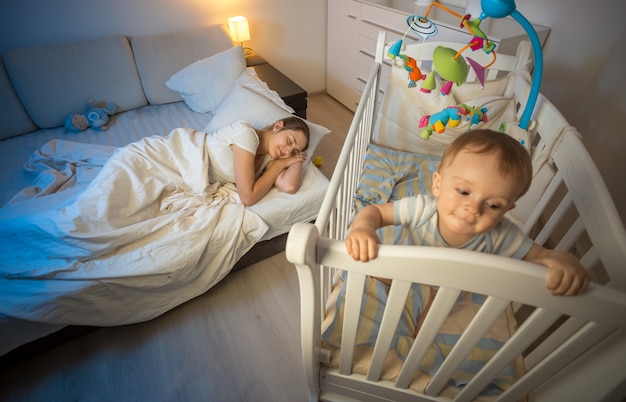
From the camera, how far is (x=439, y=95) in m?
1.37

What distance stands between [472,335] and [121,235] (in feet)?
3.99

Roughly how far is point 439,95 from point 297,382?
1.40 meters

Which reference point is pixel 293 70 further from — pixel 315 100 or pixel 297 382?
pixel 297 382

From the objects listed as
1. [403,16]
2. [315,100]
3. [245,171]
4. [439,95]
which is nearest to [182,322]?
[245,171]

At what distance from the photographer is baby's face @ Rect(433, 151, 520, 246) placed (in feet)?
2.09

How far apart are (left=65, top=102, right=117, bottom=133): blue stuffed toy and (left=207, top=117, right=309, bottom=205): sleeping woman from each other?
0.95 metres

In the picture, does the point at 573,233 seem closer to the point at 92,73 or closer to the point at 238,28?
the point at 238,28

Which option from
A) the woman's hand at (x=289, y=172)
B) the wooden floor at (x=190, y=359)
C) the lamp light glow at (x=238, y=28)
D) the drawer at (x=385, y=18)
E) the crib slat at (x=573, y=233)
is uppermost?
the drawer at (x=385, y=18)

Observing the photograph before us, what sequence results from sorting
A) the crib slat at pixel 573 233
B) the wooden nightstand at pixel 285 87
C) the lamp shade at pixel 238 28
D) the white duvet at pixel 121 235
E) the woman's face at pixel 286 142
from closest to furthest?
the crib slat at pixel 573 233 < the white duvet at pixel 121 235 < the woman's face at pixel 286 142 < the wooden nightstand at pixel 285 87 < the lamp shade at pixel 238 28

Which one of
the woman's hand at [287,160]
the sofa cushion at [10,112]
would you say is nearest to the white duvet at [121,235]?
the woman's hand at [287,160]

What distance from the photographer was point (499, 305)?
19.5 inches

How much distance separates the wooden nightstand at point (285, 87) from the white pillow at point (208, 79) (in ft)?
0.84

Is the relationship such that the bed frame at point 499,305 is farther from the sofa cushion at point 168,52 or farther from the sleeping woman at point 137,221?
the sofa cushion at point 168,52

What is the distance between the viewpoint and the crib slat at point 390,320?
20.9 inches
